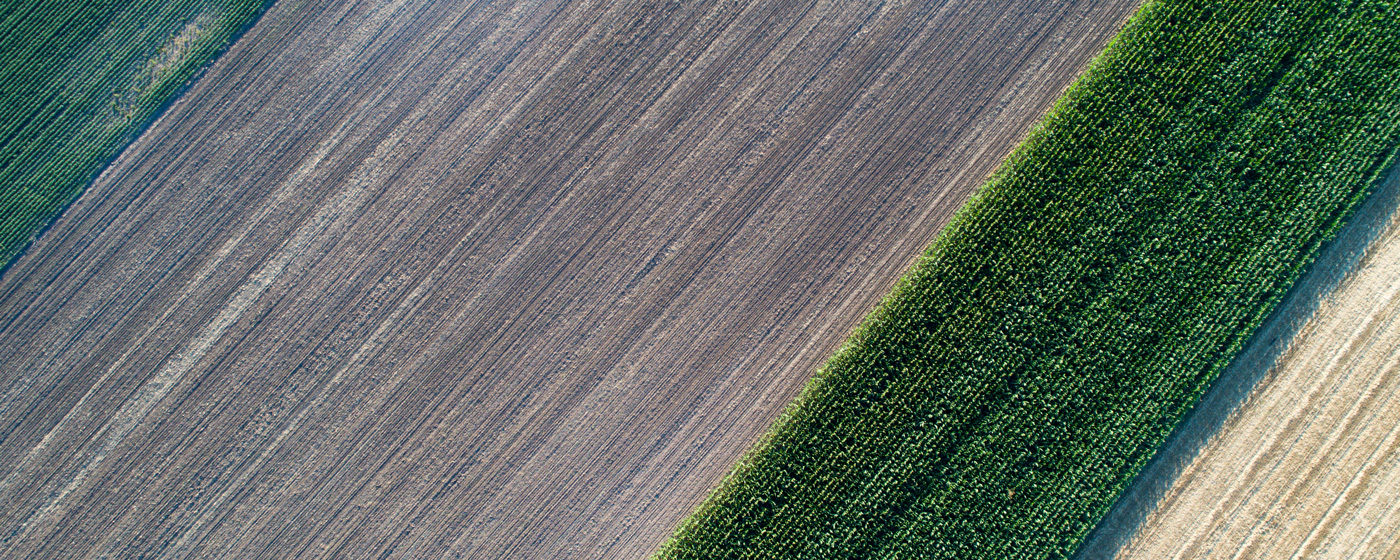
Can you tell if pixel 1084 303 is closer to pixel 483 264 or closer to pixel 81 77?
pixel 483 264

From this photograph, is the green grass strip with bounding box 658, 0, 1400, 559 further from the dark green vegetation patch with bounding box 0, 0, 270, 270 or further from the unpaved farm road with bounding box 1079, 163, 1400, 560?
the dark green vegetation patch with bounding box 0, 0, 270, 270

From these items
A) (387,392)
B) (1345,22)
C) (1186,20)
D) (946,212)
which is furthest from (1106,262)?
(387,392)

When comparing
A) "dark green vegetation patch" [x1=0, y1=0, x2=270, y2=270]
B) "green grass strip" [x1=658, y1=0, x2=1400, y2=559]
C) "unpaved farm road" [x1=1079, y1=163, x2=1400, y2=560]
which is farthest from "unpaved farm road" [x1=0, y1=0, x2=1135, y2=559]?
"unpaved farm road" [x1=1079, y1=163, x2=1400, y2=560]

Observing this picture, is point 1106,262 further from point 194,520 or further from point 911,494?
point 194,520

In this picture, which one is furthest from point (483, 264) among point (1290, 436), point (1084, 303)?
point (1290, 436)

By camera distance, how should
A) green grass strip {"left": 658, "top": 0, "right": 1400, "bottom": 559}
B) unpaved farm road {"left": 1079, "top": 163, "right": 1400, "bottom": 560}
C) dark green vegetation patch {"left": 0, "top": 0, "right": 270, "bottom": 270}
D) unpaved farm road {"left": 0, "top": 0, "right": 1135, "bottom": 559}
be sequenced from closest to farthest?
green grass strip {"left": 658, "top": 0, "right": 1400, "bottom": 559}
unpaved farm road {"left": 1079, "top": 163, "right": 1400, "bottom": 560}
unpaved farm road {"left": 0, "top": 0, "right": 1135, "bottom": 559}
dark green vegetation patch {"left": 0, "top": 0, "right": 270, "bottom": 270}

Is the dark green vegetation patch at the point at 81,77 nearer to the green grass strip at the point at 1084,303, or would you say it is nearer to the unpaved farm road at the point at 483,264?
the unpaved farm road at the point at 483,264
